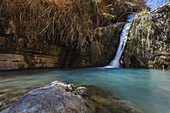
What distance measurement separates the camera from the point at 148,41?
5027 millimetres

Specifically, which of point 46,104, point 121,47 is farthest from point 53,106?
point 121,47

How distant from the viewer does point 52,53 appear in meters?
4.56

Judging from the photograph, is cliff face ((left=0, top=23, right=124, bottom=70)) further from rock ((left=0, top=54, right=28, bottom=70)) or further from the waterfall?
the waterfall

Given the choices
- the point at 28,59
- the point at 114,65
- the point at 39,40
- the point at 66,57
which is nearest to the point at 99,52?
the point at 114,65

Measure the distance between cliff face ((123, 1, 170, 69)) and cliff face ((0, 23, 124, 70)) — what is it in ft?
3.62

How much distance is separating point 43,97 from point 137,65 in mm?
5828

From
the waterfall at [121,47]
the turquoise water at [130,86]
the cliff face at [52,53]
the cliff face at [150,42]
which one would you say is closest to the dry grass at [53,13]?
the cliff face at [52,53]

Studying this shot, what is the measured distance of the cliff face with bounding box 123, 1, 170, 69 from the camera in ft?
15.1

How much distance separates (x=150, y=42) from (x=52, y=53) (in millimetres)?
5709

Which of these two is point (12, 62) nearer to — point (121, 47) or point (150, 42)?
point (121, 47)

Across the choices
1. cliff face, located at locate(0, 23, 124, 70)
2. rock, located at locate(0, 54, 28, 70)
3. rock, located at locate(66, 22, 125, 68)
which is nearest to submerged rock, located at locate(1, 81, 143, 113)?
cliff face, located at locate(0, 23, 124, 70)

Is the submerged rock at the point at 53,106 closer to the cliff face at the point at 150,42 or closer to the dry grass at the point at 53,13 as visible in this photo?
the dry grass at the point at 53,13

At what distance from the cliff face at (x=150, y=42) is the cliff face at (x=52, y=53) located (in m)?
1.10

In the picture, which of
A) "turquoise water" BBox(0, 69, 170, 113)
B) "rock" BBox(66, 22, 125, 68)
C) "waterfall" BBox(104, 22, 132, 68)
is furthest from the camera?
"waterfall" BBox(104, 22, 132, 68)
